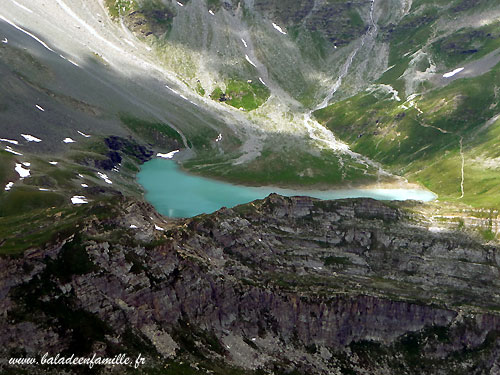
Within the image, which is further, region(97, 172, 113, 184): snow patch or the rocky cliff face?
region(97, 172, 113, 184): snow patch

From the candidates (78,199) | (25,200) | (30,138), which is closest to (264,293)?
(78,199)

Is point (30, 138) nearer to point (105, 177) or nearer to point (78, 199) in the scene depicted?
point (105, 177)

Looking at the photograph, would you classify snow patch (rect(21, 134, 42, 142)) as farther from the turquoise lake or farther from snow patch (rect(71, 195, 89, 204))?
snow patch (rect(71, 195, 89, 204))

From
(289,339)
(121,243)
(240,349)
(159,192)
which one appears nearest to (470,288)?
(289,339)

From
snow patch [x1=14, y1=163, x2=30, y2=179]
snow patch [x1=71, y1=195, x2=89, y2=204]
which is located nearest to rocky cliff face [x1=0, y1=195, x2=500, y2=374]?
snow patch [x1=71, y1=195, x2=89, y2=204]

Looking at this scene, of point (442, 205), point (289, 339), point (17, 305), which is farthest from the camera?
point (442, 205)

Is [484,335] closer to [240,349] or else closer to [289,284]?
[289,284]
